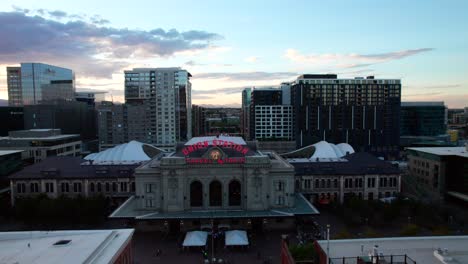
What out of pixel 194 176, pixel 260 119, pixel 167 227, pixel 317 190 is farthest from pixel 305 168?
pixel 260 119

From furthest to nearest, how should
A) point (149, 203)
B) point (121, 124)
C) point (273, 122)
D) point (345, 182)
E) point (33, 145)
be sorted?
point (273, 122) < point (121, 124) < point (33, 145) < point (345, 182) < point (149, 203)

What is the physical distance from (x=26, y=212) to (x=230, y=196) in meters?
39.8

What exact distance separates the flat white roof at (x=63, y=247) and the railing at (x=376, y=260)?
20444 mm

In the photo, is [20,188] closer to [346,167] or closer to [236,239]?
[236,239]

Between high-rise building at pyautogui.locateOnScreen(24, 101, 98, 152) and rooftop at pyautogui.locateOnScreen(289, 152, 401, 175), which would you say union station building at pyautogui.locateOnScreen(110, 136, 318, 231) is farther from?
high-rise building at pyautogui.locateOnScreen(24, 101, 98, 152)

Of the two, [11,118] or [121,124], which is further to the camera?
[11,118]

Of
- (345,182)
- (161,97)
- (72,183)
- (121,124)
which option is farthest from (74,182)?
(161,97)

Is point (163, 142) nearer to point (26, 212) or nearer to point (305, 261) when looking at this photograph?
point (26, 212)

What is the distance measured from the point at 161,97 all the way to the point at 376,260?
149m

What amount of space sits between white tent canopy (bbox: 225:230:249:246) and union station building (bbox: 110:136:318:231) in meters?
6.80

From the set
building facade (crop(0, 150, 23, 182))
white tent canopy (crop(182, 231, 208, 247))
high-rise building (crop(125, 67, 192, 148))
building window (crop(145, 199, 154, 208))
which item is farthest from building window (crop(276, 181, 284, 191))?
high-rise building (crop(125, 67, 192, 148))

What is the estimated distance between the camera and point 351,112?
163625mm

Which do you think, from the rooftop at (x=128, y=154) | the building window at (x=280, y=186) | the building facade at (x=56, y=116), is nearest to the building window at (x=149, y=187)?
the building window at (x=280, y=186)

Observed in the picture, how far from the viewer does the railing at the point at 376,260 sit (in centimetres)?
2750
